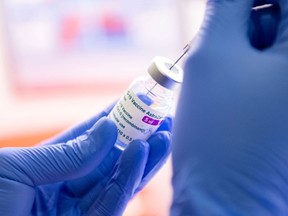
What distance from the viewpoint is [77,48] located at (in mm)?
1728

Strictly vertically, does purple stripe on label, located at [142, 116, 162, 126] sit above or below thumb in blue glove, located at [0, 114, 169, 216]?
above

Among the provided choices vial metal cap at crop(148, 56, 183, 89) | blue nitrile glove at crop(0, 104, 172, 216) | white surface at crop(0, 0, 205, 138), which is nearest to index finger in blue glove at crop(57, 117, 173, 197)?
blue nitrile glove at crop(0, 104, 172, 216)

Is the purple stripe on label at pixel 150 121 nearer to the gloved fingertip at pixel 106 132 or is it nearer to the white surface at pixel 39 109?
the gloved fingertip at pixel 106 132

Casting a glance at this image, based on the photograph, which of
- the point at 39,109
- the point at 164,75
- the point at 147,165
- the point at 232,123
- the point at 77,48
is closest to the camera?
the point at 232,123

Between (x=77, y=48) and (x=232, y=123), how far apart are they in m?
1.17

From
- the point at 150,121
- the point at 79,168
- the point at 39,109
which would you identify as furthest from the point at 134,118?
the point at 39,109

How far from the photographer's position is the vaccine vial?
80 cm

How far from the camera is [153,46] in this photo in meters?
1.77

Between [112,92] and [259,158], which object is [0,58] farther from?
[259,158]

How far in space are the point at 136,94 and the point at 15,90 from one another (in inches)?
37.3

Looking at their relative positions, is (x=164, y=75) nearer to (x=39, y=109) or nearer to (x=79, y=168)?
(x=79, y=168)

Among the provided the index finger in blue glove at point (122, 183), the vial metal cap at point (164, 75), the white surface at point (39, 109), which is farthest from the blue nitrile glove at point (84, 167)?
the white surface at point (39, 109)

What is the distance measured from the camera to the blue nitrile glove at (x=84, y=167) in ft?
2.71

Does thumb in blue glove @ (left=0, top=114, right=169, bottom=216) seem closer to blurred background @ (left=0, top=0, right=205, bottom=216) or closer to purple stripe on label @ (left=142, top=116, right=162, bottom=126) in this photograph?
purple stripe on label @ (left=142, top=116, right=162, bottom=126)
